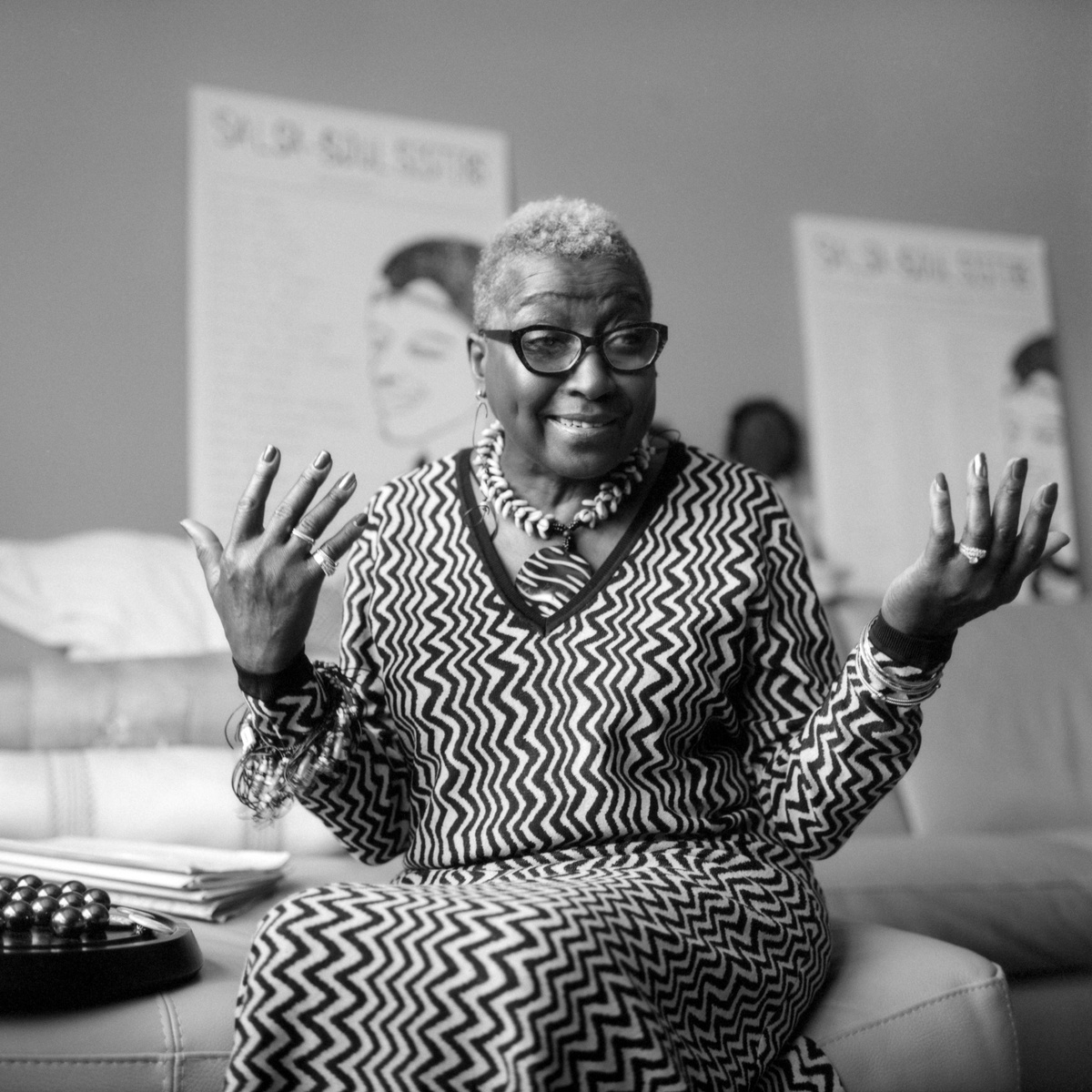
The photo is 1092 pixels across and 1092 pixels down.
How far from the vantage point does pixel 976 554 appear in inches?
45.6

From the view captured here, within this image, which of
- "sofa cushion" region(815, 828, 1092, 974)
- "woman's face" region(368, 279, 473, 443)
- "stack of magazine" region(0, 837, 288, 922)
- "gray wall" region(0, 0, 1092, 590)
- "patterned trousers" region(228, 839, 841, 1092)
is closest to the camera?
"patterned trousers" region(228, 839, 841, 1092)

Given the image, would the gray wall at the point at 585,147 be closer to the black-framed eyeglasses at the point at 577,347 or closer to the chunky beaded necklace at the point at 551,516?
the chunky beaded necklace at the point at 551,516

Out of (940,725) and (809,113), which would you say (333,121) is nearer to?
(809,113)

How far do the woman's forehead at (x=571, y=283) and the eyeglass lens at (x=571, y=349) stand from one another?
3 cm

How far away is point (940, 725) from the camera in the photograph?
8.89 ft

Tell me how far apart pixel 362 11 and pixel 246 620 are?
8.37 feet

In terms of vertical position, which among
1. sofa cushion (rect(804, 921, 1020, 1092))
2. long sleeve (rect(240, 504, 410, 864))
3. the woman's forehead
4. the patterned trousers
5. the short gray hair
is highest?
the short gray hair

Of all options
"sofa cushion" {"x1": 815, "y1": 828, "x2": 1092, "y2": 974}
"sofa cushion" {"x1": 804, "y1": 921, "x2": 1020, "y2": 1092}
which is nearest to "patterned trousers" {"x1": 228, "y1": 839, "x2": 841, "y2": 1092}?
"sofa cushion" {"x1": 804, "y1": 921, "x2": 1020, "y2": 1092}

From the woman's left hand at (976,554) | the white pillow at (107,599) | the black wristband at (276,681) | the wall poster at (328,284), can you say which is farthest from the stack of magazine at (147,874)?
the wall poster at (328,284)

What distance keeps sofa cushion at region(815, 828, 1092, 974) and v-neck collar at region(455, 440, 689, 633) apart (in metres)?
0.81

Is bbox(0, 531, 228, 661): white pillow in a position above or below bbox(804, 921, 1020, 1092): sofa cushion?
above

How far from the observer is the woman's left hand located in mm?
1151

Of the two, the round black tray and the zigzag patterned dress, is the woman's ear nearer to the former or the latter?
the zigzag patterned dress

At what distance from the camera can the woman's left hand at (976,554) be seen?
3.78 ft
